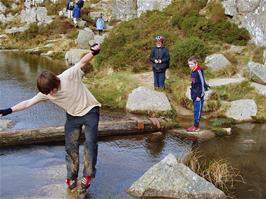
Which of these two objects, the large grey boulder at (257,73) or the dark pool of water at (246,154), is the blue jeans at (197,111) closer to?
the dark pool of water at (246,154)

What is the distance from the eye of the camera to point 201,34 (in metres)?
19.1

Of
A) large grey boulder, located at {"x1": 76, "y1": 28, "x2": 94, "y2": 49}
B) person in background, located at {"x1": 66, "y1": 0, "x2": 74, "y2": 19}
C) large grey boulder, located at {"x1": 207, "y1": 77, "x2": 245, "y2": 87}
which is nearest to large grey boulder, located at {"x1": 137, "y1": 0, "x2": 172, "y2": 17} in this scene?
large grey boulder, located at {"x1": 76, "y1": 28, "x2": 94, "y2": 49}

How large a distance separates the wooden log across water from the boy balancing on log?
2699mm

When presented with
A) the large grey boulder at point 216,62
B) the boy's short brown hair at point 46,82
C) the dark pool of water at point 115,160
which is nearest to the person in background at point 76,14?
the large grey boulder at point 216,62

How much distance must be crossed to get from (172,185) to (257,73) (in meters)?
8.09

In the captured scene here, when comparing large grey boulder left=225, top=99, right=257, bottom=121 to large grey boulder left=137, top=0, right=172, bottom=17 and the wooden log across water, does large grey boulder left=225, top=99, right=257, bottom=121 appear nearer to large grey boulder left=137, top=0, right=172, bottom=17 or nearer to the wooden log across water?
the wooden log across water

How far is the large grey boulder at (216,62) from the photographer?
15555mm

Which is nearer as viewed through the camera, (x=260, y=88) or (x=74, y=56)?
(x=260, y=88)

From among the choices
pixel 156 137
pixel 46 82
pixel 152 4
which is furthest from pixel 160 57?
pixel 152 4

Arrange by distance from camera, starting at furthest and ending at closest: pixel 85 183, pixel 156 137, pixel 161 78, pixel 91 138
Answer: pixel 161 78 < pixel 156 137 < pixel 85 183 < pixel 91 138

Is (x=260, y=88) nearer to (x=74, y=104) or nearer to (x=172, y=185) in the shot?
(x=172, y=185)

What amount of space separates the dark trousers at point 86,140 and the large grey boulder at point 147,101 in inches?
219

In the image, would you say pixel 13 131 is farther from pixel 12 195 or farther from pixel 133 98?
pixel 133 98

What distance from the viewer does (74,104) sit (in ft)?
21.2
